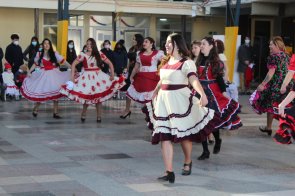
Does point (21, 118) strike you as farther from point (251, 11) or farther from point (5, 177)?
point (251, 11)

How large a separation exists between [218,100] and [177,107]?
177cm

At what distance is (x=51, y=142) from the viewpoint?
31.7 feet

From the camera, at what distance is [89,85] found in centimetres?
1221

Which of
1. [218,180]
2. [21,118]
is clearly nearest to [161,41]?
[21,118]

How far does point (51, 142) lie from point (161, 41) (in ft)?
57.2

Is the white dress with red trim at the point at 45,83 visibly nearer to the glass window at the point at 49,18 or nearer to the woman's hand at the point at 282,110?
the woman's hand at the point at 282,110

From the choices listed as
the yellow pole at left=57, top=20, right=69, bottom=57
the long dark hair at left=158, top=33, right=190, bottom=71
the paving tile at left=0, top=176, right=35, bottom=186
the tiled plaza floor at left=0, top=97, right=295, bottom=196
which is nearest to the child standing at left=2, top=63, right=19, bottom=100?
the yellow pole at left=57, top=20, right=69, bottom=57

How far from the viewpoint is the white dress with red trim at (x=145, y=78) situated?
1166 centimetres

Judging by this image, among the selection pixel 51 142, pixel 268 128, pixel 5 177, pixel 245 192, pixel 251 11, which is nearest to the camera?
pixel 245 192

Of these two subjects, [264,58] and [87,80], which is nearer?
[87,80]

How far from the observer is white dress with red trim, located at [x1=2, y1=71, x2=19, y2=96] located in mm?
16562

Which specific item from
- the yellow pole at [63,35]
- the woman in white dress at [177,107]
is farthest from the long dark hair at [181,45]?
the yellow pole at [63,35]

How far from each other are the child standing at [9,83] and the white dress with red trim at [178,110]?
34.0ft

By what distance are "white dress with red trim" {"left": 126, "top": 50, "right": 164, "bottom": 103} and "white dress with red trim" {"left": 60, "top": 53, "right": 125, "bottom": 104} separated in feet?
2.08
